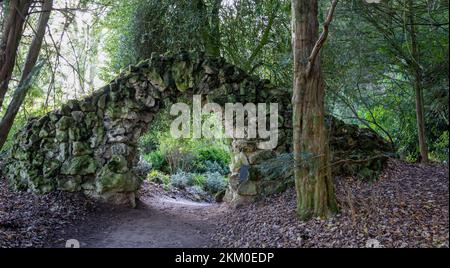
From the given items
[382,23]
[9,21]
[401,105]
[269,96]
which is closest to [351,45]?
[382,23]

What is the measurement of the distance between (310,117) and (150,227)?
3.22m

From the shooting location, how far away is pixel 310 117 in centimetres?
493

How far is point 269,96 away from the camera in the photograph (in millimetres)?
7312

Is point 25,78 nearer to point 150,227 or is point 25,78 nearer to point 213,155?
point 150,227

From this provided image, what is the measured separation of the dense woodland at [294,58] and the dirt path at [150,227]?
1510 mm

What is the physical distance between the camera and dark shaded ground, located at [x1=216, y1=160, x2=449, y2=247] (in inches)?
150

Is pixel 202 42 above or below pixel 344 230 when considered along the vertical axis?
above

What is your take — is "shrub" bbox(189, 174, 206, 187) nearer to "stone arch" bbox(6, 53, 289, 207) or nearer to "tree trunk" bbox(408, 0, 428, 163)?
"stone arch" bbox(6, 53, 289, 207)

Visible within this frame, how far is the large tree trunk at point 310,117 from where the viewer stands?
491 cm

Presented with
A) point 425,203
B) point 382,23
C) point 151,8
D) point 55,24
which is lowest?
point 425,203
